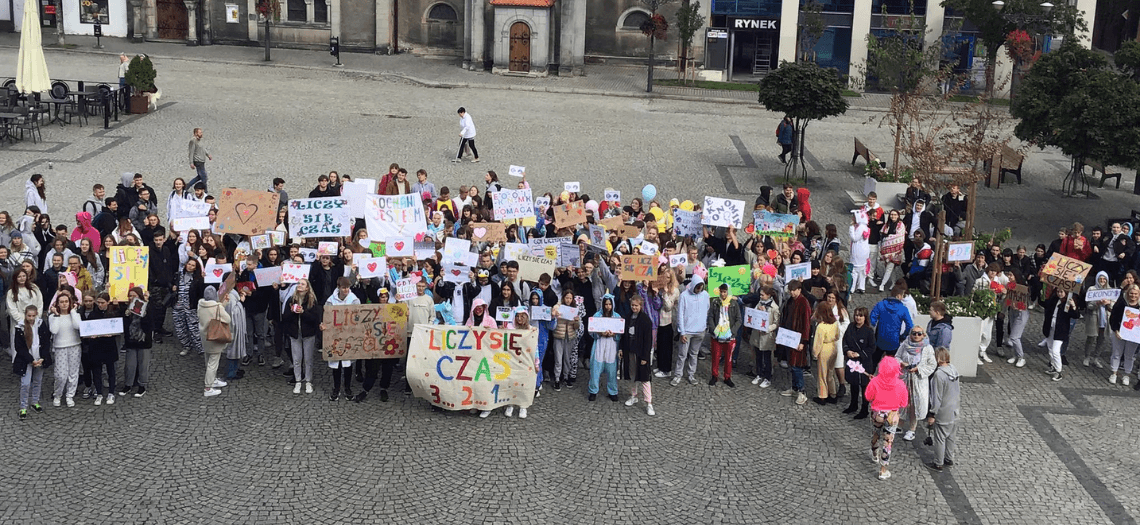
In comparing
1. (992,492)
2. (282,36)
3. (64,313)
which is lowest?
(992,492)

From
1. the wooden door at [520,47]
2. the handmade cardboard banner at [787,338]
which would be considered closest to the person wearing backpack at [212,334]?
the handmade cardboard banner at [787,338]

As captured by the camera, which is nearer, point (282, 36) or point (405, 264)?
point (405, 264)

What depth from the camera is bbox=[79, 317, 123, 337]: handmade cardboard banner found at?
46.1 feet

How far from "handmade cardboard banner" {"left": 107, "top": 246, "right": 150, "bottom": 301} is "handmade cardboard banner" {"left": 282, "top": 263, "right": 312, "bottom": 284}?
2021mm

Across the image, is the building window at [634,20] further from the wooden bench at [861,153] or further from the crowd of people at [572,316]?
the crowd of people at [572,316]

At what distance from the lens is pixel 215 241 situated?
17.4 metres

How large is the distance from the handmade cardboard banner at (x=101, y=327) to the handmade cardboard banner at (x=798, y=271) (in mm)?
8981

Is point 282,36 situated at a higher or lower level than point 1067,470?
higher

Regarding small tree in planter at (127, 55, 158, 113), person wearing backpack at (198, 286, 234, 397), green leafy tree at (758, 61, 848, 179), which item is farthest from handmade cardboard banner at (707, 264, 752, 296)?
small tree in planter at (127, 55, 158, 113)

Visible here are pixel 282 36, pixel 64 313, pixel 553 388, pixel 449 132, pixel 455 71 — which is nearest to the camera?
pixel 64 313

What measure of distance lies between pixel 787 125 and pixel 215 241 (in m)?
16.8

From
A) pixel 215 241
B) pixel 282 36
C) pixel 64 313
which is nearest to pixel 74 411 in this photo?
pixel 64 313

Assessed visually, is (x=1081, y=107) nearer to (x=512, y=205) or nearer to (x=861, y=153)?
(x=861, y=153)

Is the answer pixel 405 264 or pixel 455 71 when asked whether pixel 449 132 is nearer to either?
pixel 455 71
